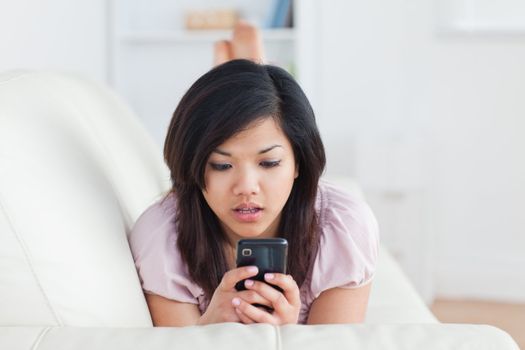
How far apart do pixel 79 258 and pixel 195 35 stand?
2.52m

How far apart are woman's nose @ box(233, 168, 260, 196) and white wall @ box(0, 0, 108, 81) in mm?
1148

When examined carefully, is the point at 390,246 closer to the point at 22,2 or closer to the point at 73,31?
the point at 73,31

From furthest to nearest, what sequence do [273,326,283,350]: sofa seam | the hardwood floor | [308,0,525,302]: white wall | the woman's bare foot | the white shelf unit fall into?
1. the white shelf unit
2. [308,0,525,302]: white wall
3. the hardwood floor
4. the woman's bare foot
5. [273,326,283,350]: sofa seam

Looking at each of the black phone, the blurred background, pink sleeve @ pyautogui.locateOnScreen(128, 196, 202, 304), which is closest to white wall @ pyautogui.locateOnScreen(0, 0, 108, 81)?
the blurred background

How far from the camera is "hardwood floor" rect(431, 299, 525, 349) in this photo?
3.21 m

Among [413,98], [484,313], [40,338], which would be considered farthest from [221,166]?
[413,98]

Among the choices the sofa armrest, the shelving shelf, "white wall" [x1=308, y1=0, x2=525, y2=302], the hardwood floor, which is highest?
the shelving shelf

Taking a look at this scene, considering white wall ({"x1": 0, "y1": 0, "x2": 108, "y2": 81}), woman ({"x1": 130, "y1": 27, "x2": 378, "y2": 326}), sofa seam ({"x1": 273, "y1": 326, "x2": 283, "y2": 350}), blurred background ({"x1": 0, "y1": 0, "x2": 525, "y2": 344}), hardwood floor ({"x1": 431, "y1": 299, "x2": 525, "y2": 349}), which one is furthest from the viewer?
blurred background ({"x1": 0, "y1": 0, "x2": 525, "y2": 344})

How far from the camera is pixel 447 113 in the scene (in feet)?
11.9

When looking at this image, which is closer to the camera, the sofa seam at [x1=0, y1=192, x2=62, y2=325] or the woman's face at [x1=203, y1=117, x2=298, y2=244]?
the sofa seam at [x1=0, y1=192, x2=62, y2=325]

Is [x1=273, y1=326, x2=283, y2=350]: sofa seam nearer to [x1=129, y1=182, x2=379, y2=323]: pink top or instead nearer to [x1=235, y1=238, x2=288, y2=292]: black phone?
[x1=235, y1=238, x2=288, y2=292]: black phone

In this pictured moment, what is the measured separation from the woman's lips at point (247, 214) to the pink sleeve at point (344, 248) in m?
0.19

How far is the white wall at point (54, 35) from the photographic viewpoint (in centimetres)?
234

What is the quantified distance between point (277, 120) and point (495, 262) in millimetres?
2565
